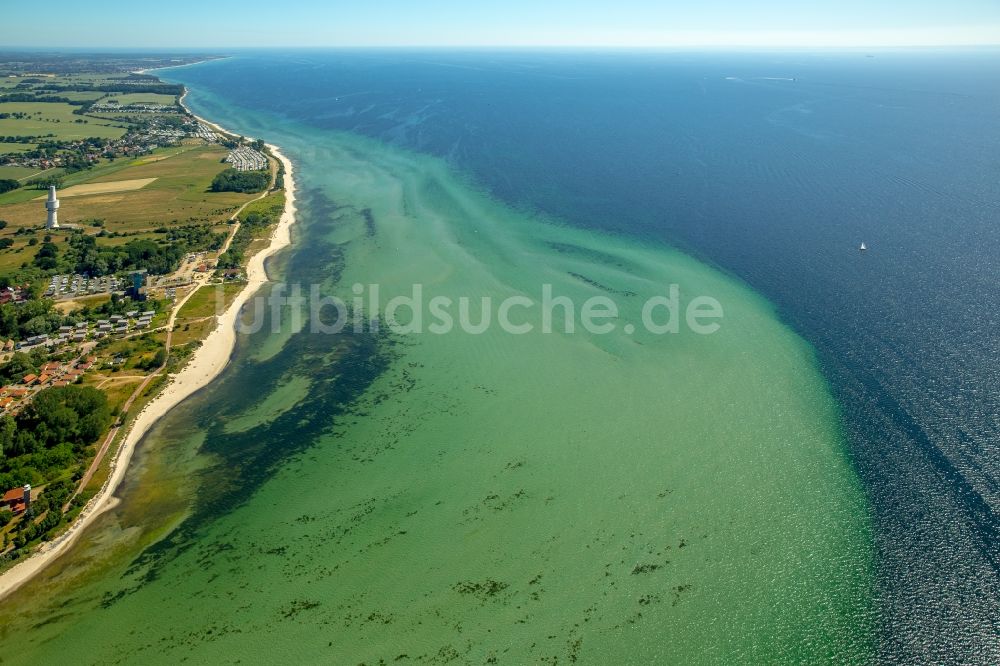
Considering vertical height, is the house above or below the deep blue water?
below

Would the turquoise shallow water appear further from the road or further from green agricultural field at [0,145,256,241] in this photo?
green agricultural field at [0,145,256,241]

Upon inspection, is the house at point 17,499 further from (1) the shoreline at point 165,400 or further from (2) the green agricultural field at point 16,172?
(2) the green agricultural field at point 16,172

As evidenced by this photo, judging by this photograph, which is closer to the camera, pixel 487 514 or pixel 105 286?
pixel 487 514

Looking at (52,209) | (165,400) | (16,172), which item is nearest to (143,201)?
(52,209)

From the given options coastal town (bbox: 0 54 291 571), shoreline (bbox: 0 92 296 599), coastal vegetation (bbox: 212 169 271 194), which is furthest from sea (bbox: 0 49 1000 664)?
coastal vegetation (bbox: 212 169 271 194)

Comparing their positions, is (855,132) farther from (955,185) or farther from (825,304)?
(825,304)

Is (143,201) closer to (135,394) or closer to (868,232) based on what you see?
(135,394)
